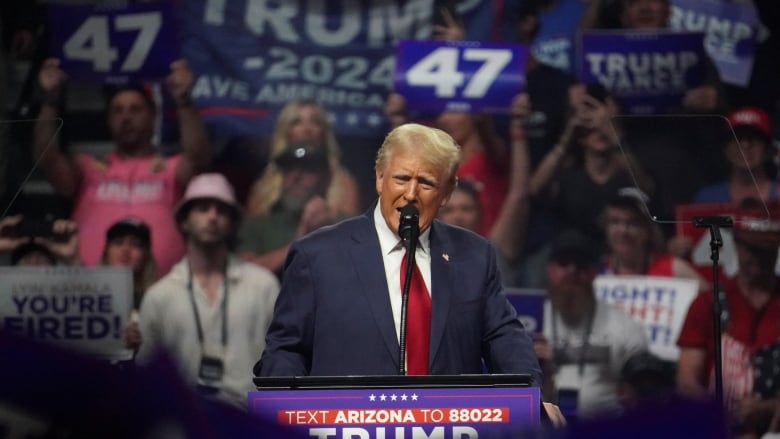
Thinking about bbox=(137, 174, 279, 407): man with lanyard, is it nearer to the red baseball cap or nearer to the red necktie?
the red baseball cap

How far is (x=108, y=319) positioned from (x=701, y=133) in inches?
107

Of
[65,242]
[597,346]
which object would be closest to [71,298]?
[65,242]

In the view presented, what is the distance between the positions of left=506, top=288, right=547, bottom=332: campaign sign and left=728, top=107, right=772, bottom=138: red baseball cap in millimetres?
1176

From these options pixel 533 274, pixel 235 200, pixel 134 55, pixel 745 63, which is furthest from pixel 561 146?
pixel 134 55

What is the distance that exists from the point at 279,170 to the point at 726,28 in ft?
6.97

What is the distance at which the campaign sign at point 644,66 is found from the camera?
607cm

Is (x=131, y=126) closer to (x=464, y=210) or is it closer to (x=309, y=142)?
(x=309, y=142)

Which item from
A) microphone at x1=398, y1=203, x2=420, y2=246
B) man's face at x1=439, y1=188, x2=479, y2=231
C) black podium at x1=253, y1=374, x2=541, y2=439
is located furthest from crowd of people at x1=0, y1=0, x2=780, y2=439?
black podium at x1=253, y1=374, x2=541, y2=439

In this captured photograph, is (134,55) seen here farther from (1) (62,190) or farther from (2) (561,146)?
(2) (561,146)

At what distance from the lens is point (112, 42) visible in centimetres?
604

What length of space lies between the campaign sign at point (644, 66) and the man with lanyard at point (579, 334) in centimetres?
68

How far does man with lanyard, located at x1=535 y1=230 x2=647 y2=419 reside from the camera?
580 cm

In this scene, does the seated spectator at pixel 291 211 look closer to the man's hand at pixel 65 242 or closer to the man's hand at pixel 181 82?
the man's hand at pixel 181 82

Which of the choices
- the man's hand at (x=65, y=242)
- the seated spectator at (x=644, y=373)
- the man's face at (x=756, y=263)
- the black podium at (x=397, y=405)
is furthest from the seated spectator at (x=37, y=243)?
the black podium at (x=397, y=405)
